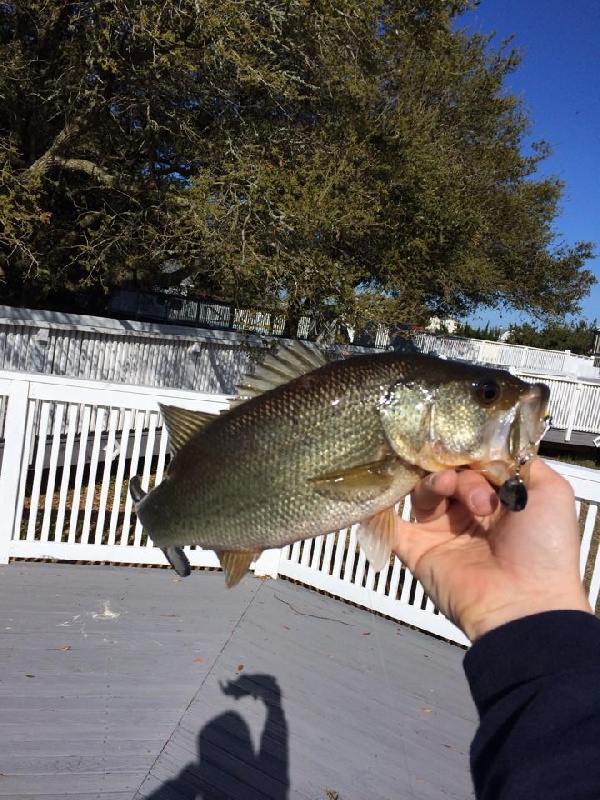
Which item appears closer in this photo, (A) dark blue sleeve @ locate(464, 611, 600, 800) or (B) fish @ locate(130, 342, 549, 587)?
(A) dark blue sleeve @ locate(464, 611, 600, 800)

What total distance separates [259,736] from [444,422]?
2.31 metres

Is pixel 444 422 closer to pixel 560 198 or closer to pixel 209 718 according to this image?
pixel 209 718

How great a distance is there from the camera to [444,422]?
5.70ft

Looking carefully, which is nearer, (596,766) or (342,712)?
(596,766)

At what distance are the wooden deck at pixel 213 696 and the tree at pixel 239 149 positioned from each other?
227 inches

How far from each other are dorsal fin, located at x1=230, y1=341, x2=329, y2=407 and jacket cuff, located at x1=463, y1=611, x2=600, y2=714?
0.90m

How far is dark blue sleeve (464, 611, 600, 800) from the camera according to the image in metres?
1.17

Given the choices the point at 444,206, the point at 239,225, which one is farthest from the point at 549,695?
the point at 444,206

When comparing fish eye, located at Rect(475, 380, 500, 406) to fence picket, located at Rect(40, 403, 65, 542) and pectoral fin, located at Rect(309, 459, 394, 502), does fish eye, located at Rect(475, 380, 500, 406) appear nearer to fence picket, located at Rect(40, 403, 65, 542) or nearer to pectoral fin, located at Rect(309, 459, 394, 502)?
pectoral fin, located at Rect(309, 459, 394, 502)

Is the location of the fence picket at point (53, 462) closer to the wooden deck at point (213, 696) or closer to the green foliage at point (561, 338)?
the wooden deck at point (213, 696)

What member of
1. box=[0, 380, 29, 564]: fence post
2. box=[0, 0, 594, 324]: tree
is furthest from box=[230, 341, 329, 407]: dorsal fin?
box=[0, 0, 594, 324]: tree

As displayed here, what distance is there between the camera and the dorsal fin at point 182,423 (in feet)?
6.38

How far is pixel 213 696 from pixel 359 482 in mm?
2345

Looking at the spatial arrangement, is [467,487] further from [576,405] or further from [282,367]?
[576,405]
